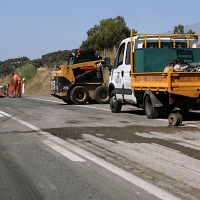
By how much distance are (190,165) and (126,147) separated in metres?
2.00

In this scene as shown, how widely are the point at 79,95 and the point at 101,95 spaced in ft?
3.71

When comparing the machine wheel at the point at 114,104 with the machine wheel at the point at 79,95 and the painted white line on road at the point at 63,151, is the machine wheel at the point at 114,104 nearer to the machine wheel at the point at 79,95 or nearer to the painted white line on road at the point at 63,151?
the machine wheel at the point at 79,95

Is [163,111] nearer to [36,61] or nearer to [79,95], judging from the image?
[79,95]

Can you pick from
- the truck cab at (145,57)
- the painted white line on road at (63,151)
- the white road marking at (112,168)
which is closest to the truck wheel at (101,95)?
the truck cab at (145,57)

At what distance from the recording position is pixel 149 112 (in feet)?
48.3

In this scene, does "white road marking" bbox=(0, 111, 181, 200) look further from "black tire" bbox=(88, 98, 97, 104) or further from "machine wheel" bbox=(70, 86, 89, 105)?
"black tire" bbox=(88, 98, 97, 104)

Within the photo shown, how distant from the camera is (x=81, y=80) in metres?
23.9

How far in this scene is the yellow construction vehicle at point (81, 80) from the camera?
925 inches

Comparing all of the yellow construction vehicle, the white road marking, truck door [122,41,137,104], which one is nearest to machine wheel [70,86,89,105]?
the yellow construction vehicle

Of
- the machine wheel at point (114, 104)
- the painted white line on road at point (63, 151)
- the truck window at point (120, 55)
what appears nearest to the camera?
the painted white line on road at point (63, 151)

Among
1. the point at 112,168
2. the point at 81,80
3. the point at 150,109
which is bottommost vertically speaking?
the point at 112,168

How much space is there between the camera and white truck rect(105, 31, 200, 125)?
43.3ft

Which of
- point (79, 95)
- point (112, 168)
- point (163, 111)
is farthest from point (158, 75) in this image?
point (79, 95)

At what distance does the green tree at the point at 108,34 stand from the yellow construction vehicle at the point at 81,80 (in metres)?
34.3
